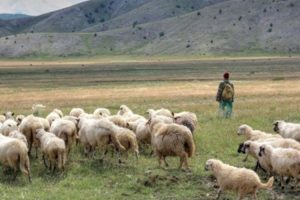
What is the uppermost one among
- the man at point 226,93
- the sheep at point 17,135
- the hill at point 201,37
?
the hill at point 201,37

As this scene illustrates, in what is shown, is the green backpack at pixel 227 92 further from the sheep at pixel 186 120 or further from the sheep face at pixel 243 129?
the sheep face at pixel 243 129

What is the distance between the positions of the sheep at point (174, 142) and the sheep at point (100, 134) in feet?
4.49

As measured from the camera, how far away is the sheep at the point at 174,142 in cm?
1739

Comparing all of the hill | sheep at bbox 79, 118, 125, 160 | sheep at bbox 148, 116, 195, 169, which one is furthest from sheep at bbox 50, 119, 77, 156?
the hill

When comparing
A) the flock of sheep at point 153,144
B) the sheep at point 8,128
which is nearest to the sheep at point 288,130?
the flock of sheep at point 153,144

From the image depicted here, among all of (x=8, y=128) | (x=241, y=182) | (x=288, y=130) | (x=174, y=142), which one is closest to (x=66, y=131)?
(x=8, y=128)

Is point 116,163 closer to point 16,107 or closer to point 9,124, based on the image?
point 9,124

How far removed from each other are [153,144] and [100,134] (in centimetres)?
192

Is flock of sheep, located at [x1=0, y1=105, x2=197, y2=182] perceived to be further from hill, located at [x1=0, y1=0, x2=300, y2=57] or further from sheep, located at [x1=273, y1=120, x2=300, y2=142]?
hill, located at [x1=0, y1=0, x2=300, y2=57]

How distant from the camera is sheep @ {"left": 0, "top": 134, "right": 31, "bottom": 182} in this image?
1620cm

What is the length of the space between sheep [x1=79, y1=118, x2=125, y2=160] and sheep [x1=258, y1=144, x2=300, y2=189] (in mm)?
5204

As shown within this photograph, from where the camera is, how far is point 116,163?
18.4 metres

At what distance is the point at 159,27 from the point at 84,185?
154769 millimetres

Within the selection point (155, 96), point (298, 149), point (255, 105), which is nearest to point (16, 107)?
point (155, 96)
